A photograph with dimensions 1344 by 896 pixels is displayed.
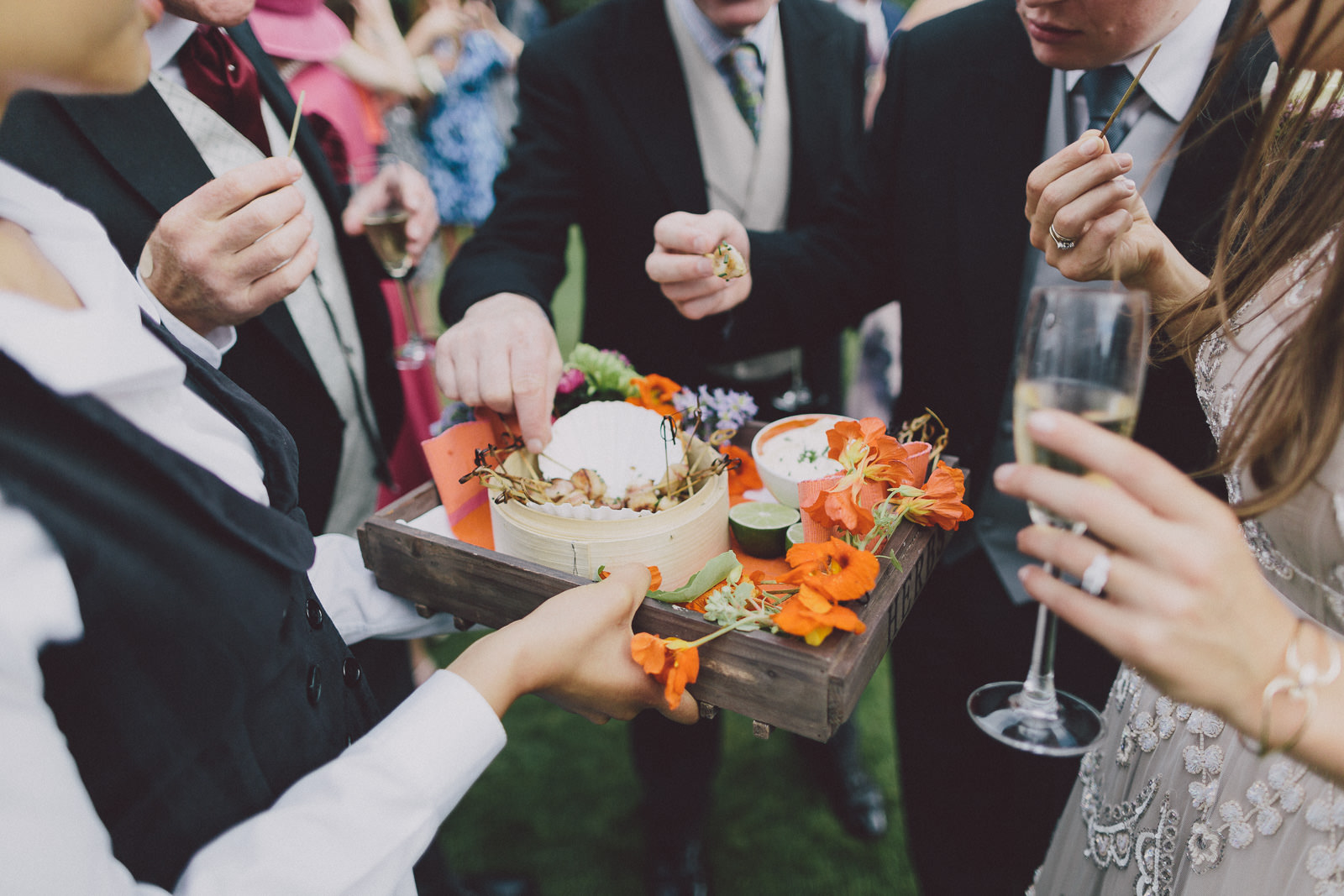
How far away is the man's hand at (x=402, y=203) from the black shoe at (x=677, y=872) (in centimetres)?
183

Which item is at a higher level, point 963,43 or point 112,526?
point 963,43

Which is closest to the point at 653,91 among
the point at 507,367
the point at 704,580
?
the point at 507,367

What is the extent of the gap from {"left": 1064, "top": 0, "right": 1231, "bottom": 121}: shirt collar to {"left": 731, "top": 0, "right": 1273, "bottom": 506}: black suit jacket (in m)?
0.07

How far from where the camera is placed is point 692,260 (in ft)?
4.91

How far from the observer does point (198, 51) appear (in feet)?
5.31

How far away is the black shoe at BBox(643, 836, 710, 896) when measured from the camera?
214cm

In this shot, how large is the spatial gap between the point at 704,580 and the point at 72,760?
69 cm

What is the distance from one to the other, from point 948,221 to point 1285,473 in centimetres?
101

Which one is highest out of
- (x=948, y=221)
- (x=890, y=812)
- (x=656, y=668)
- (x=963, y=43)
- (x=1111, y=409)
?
(x=963, y=43)

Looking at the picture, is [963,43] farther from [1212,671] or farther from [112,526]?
[112,526]

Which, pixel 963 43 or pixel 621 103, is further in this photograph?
pixel 621 103

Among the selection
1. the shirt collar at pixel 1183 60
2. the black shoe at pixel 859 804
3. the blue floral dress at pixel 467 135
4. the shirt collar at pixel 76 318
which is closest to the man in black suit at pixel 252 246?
the shirt collar at pixel 76 318

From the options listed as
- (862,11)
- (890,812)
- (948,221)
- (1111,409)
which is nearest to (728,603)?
(1111,409)

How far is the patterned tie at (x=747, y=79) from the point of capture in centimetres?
208
